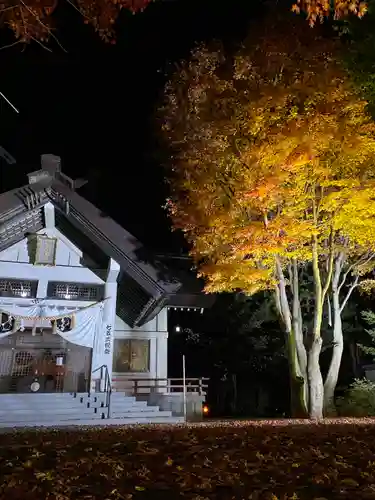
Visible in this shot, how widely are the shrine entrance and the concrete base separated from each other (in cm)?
325

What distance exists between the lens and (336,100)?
1341 centimetres

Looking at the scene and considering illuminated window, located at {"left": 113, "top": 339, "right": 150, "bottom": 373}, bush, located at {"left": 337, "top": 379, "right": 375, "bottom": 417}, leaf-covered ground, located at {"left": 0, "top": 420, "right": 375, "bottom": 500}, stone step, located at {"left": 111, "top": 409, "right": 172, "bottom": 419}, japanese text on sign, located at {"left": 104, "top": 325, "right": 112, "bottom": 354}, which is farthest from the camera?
illuminated window, located at {"left": 113, "top": 339, "right": 150, "bottom": 373}

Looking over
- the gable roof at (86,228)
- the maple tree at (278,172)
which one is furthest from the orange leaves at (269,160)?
the gable roof at (86,228)

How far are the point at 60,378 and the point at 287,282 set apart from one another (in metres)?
11.3

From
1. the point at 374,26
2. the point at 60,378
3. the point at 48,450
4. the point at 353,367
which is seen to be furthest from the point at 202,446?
the point at 353,367

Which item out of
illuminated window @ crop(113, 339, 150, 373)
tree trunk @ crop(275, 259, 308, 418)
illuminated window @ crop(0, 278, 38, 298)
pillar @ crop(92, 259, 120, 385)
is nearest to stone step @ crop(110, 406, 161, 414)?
pillar @ crop(92, 259, 120, 385)

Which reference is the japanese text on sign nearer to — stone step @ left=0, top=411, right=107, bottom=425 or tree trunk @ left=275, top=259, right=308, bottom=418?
stone step @ left=0, top=411, right=107, bottom=425

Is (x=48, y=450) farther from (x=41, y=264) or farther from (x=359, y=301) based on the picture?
(x=359, y=301)

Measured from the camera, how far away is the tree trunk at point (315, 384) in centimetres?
1381

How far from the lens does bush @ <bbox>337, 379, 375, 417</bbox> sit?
1614 centimetres

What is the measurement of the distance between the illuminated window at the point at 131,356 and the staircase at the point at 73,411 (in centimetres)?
337

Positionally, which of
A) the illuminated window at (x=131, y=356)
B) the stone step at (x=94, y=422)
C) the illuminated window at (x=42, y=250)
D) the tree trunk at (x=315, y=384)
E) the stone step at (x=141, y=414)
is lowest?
the stone step at (x=94, y=422)

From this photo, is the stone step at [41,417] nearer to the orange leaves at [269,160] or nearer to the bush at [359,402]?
the orange leaves at [269,160]

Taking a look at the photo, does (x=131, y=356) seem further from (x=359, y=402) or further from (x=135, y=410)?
(x=359, y=402)
